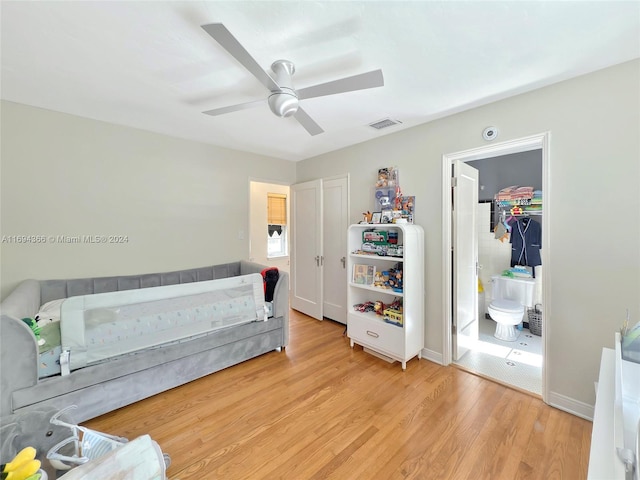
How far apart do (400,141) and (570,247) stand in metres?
1.77

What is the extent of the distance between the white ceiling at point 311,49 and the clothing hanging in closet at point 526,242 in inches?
78.3

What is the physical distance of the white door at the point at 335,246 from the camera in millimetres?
3506

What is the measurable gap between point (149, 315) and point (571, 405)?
3289 mm

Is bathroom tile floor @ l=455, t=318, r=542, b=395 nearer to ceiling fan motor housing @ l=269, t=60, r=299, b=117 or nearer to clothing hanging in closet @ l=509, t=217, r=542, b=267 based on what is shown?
clothing hanging in closet @ l=509, t=217, r=542, b=267

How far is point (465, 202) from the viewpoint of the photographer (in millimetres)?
Answer: 2695

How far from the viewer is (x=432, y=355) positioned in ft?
8.62

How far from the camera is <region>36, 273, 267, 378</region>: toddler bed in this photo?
69.2 inches

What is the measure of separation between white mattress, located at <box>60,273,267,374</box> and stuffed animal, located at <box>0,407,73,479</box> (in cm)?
66

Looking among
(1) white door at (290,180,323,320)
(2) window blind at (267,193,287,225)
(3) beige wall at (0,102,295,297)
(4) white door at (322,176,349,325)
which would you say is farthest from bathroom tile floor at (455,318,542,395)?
(2) window blind at (267,193,287,225)

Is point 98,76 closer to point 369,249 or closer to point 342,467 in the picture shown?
point 369,249

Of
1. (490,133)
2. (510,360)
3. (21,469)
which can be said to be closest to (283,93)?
(490,133)

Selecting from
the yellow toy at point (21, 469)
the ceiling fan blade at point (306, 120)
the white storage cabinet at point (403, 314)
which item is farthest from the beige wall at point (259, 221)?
the yellow toy at point (21, 469)

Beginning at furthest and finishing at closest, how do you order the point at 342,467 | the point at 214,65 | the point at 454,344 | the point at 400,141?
the point at 400,141 → the point at 454,344 → the point at 214,65 → the point at 342,467

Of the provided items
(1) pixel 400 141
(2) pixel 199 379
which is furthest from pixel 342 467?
(1) pixel 400 141
